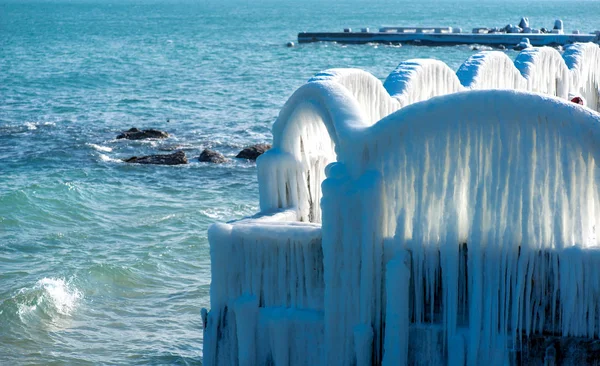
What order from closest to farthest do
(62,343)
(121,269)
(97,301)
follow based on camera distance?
(62,343), (97,301), (121,269)

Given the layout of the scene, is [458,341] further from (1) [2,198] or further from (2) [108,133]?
(2) [108,133]

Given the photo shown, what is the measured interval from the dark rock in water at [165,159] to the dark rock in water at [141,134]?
170 inches

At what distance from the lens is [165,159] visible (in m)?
28.3

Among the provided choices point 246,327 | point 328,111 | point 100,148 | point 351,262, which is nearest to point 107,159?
point 100,148

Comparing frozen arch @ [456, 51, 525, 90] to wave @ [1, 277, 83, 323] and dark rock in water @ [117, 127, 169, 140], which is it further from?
dark rock in water @ [117, 127, 169, 140]

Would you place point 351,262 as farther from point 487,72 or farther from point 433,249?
point 487,72

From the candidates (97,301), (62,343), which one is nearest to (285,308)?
(62,343)

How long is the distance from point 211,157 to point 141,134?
17.8ft

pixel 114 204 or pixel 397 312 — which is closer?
pixel 397 312

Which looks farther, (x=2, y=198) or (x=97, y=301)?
(x=2, y=198)

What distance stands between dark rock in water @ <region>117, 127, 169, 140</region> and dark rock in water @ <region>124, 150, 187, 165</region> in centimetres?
433

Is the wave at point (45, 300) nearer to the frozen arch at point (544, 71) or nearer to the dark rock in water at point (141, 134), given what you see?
the frozen arch at point (544, 71)

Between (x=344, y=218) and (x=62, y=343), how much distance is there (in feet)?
24.9

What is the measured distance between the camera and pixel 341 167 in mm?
9320
